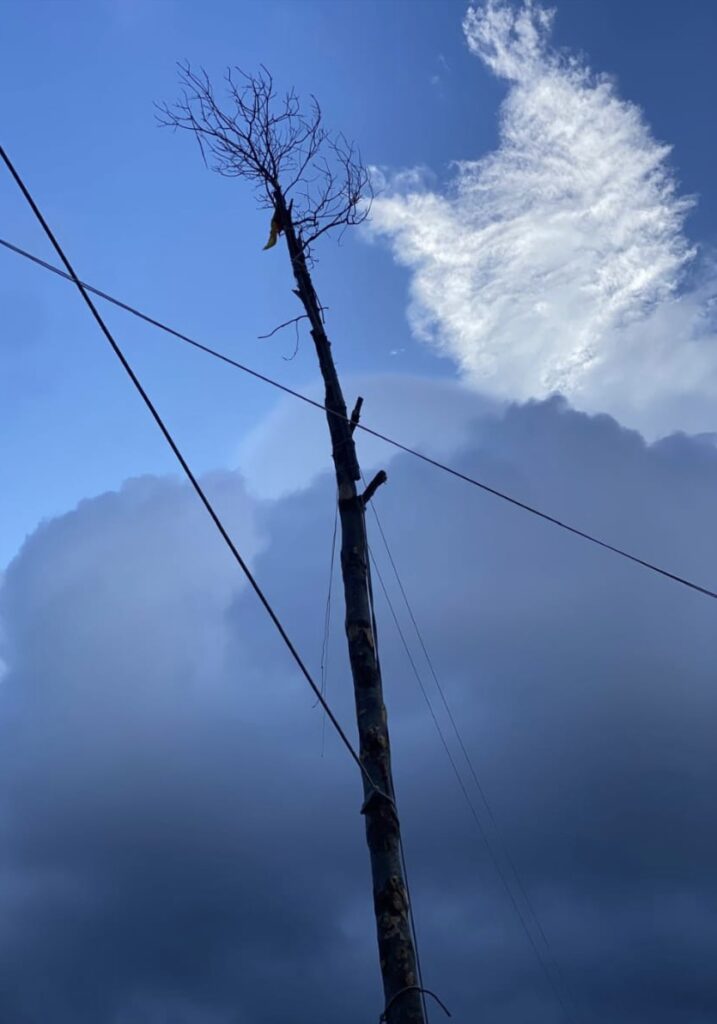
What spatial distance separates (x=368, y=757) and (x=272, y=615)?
1613 millimetres

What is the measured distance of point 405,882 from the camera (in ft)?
28.7

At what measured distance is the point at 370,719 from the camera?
943 cm

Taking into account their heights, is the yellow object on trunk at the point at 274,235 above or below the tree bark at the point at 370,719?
above

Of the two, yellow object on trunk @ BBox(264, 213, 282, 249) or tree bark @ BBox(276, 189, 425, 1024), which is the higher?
yellow object on trunk @ BBox(264, 213, 282, 249)

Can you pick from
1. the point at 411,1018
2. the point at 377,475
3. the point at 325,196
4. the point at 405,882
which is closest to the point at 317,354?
the point at 377,475

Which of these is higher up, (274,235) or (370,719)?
(274,235)

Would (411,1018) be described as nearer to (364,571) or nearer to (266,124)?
(364,571)

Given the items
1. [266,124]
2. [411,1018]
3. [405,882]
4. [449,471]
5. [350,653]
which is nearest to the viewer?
[411,1018]

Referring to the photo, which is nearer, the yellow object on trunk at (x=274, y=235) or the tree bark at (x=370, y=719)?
the tree bark at (x=370, y=719)

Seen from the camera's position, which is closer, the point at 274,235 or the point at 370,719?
the point at 370,719

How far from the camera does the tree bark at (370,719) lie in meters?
8.16

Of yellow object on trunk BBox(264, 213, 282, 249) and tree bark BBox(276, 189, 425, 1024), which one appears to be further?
yellow object on trunk BBox(264, 213, 282, 249)

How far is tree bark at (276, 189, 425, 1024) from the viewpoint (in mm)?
8156

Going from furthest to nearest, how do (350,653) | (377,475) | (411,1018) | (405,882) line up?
(377,475) < (350,653) < (405,882) < (411,1018)
